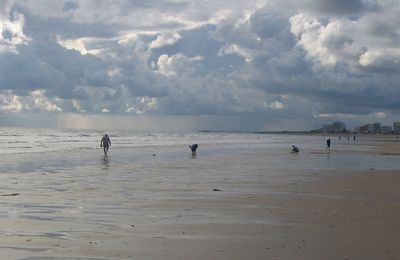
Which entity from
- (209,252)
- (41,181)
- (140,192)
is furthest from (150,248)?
(41,181)

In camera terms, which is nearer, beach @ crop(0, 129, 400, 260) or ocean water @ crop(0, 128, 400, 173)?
beach @ crop(0, 129, 400, 260)

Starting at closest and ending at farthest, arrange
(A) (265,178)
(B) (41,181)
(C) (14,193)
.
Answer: (C) (14,193) < (B) (41,181) < (A) (265,178)

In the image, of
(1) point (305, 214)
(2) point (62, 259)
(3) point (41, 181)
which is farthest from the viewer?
(3) point (41, 181)

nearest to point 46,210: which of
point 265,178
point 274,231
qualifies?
point 274,231

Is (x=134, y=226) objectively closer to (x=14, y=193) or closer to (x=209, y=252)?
(x=209, y=252)

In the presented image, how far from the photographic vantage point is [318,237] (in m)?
8.93

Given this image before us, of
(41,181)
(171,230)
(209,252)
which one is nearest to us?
(209,252)

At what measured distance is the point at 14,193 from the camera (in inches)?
579

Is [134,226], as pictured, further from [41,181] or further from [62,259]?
[41,181]

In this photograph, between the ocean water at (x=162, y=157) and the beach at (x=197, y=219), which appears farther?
the ocean water at (x=162, y=157)

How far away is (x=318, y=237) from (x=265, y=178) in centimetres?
1198

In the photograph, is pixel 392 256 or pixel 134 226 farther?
pixel 134 226

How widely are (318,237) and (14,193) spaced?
30.8 ft

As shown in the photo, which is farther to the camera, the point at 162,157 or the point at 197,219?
the point at 162,157
